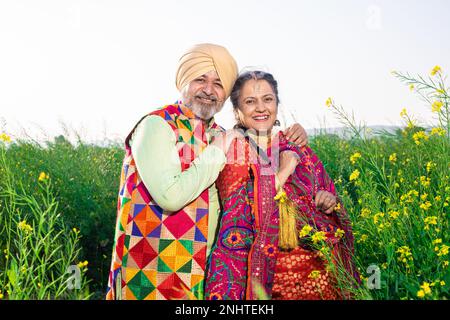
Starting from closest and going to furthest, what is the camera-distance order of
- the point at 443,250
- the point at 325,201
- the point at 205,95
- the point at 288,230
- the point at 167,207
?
1. the point at 443,250
2. the point at 167,207
3. the point at 288,230
4. the point at 325,201
5. the point at 205,95

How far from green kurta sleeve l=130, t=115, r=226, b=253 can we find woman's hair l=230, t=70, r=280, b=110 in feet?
1.63

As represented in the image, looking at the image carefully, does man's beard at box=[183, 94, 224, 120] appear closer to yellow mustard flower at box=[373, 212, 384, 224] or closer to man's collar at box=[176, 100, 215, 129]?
man's collar at box=[176, 100, 215, 129]

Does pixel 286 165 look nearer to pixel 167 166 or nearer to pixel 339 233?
pixel 339 233

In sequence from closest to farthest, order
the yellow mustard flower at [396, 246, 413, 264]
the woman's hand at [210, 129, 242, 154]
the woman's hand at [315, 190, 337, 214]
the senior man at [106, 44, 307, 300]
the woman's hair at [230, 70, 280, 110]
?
the yellow mustard flower at [396, 246, 413, 264] → the senior man at [106, 44, 307, 300] → the woman's hand at [210, 129, 242, 154] → the woman's hand at [315, 190, 337, 214] → the woman's hair at [230, 70, 280, 110]

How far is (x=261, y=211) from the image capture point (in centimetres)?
247

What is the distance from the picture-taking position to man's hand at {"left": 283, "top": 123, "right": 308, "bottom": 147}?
9.20ft

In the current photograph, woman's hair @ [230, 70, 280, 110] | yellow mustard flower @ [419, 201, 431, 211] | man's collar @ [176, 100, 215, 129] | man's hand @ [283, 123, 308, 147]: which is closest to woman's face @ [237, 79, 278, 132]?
woman's hair @ [230, 70, 280, 110]

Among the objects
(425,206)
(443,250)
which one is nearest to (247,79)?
(425,206)

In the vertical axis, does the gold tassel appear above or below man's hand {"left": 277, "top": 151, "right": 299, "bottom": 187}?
below

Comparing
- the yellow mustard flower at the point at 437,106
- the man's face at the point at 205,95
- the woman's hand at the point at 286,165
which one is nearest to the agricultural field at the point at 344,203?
the yellow mustard flower at the point at 437,106

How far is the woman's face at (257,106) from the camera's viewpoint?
107 inches

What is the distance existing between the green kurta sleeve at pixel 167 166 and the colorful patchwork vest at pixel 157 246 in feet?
0.40

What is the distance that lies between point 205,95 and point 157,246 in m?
0.88

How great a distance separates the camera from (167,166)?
235cm
